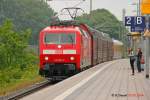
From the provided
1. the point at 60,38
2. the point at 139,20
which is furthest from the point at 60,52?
the point at 139,20

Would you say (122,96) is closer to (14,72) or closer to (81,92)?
(81,92)

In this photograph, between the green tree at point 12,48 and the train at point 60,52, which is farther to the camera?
the green tree at point 12,48

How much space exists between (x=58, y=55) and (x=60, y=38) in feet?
3.88

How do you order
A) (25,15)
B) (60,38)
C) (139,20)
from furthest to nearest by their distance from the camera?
(25,15) → (139,20) → (60,38)

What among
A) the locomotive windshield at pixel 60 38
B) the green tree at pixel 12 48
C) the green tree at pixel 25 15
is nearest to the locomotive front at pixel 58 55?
the locomotive windshield at pixel 60 38

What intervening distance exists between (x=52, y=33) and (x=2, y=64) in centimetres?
1570

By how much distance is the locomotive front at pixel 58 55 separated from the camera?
100 feet

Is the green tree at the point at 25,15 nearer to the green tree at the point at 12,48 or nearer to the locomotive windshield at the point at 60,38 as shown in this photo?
the green tree at the point at 12,48

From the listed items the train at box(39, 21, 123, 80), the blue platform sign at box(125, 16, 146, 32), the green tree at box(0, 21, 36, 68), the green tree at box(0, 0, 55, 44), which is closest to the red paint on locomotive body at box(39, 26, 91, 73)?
the train at box(39, 21, 123, 80)

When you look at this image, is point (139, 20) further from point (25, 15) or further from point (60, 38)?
point (25, 15)

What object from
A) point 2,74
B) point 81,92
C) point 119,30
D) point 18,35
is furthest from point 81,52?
point 119,30

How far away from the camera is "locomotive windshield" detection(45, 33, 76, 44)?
31.2m

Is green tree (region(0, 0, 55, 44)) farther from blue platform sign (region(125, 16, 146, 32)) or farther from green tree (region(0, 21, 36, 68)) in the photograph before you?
blue platform sign (region(125, 16, 146, 32))

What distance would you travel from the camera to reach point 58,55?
30.7 metres
